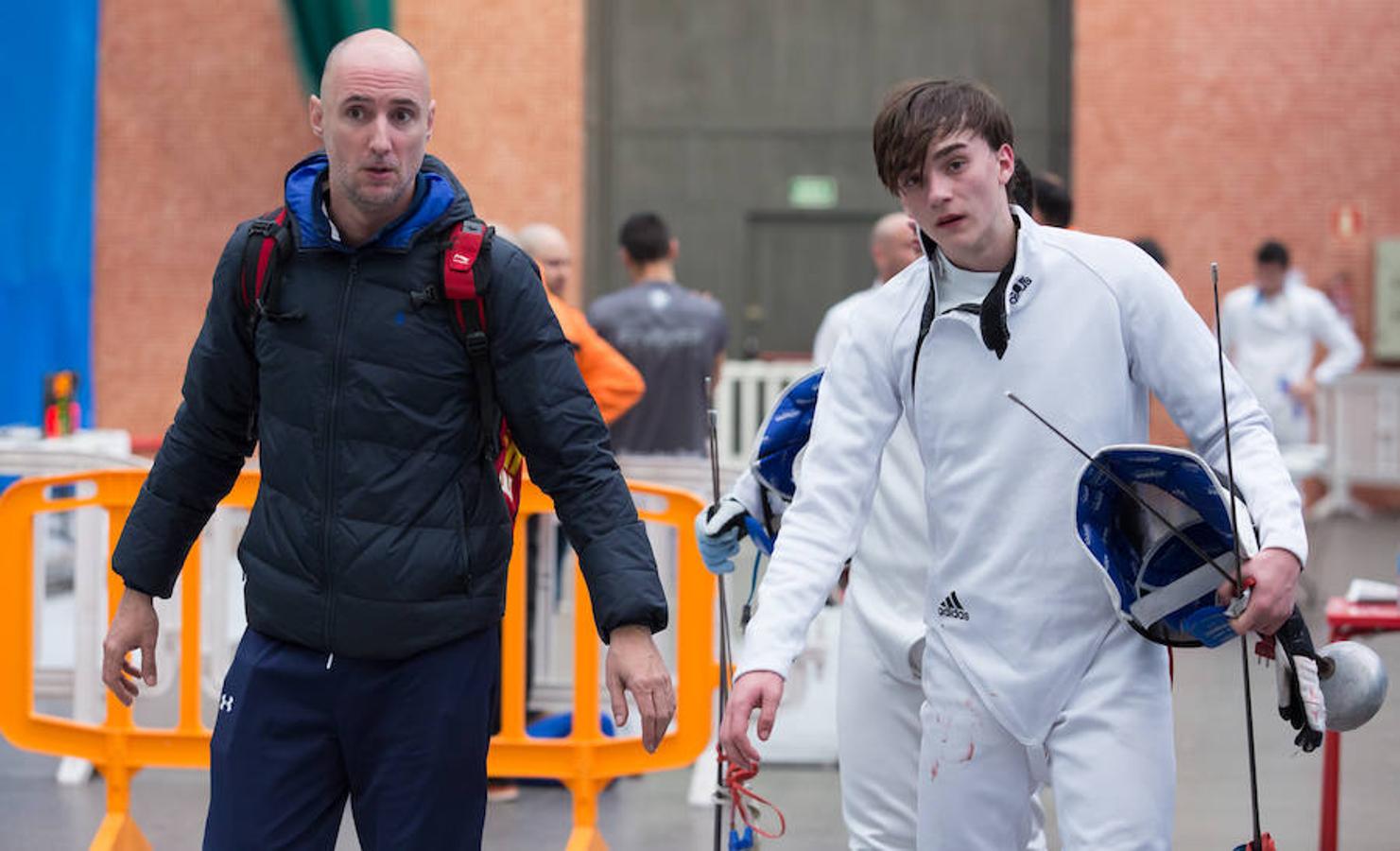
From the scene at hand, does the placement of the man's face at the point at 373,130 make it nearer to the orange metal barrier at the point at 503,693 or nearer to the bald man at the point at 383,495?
the bald man at the point at 383,495

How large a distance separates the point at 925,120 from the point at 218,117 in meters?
13.8

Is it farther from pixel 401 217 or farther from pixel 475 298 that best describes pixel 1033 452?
pixel 401 217

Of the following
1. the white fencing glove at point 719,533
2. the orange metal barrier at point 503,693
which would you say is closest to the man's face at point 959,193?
the white fencing glove at point 719,533

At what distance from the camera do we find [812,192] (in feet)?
57.1

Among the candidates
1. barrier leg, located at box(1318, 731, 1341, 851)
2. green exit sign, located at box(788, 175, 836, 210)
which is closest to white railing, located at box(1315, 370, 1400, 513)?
green exit sign, located at box(788, 175, 836, 210)

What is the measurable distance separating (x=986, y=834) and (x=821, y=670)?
527cm

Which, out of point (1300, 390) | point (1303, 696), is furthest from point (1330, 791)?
point (1300, 390)

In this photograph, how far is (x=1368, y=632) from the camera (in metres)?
5.44

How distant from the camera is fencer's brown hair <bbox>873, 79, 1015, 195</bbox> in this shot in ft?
10.7

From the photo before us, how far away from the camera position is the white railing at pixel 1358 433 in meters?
15.9

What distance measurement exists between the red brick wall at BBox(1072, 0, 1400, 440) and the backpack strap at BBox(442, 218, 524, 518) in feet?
44.8

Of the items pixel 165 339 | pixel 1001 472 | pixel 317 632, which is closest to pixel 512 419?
pixel 317 632

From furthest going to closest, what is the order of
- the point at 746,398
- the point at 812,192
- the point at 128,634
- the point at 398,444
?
1. the point at 812,192
2. the point at 746,398
3. the point at 128,634
4. the point at 398,444

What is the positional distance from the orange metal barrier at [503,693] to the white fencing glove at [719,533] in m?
1.55
